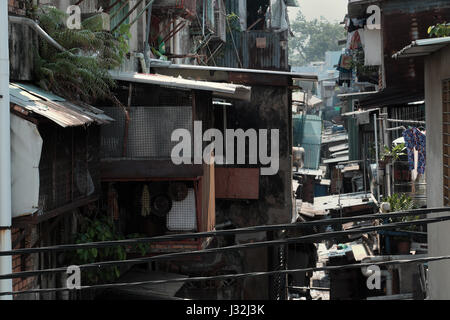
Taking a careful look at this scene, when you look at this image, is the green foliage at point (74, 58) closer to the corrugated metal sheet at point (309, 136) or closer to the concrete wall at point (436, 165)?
the concrete wall at point (436, 165)

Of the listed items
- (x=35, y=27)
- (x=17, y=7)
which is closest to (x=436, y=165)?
(x=35, y=27)

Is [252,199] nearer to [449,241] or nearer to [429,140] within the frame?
[429,140]

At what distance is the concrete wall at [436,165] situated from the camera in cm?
882

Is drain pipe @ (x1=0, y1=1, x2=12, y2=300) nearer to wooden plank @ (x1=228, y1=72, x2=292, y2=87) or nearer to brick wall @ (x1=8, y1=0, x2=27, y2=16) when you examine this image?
brick wall @ (x1=8, y1=0, x2=27, y2=16)

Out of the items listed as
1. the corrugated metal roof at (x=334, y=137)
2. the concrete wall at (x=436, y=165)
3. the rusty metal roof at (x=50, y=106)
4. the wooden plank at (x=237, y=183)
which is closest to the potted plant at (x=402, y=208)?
the wooden plank at (x=237, y=183)

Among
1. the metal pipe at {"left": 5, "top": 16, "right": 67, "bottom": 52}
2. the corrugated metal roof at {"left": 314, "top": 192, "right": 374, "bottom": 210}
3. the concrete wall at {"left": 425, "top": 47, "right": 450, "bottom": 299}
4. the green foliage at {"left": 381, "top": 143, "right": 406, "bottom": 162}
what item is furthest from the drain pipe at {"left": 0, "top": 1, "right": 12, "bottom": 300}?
the corrugated metal roof at {"left": 314, "top": 192, "right": 374, "bottom": 210}

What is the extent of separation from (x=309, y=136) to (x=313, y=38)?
75.4 m

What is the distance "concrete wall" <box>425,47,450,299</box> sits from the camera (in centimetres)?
882

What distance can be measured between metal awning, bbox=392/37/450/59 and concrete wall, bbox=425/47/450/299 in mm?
187

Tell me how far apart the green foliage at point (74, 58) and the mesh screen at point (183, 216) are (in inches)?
102

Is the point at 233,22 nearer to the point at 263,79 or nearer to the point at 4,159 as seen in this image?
the point at 263,79

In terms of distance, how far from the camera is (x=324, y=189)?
39438 millimetres

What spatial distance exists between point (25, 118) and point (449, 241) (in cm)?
553
